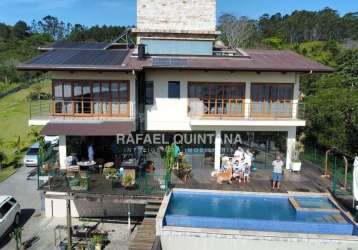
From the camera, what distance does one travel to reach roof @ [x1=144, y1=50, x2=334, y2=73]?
20.3m

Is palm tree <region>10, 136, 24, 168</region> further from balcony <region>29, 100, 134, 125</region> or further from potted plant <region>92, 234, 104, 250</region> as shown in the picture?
potted plant <region>92, 234, 104, 250</region>

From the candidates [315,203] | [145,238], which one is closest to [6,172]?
[145,238]

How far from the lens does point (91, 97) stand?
2055 cm

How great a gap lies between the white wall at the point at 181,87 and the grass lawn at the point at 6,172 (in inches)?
590

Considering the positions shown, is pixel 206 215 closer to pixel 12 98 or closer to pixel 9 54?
pixel 12 98

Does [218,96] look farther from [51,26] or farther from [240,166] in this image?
[51,26]

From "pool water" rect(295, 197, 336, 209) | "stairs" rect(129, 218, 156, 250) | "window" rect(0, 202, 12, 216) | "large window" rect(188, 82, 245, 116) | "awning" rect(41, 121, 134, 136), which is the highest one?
"large window" rect(188, 82, 245, 116)

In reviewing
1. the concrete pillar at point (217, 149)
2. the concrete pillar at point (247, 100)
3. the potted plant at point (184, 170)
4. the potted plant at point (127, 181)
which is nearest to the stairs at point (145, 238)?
the potted plant at point (127, 181)

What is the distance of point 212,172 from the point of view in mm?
20984

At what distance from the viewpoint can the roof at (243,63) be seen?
66.5ft

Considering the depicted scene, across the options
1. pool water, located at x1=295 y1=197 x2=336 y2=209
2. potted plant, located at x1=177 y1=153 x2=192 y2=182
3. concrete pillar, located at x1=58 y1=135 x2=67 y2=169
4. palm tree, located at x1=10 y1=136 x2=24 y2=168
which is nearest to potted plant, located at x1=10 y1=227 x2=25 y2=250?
concrete pillar, located at x1=58 y1=135 x2=67 y2=169

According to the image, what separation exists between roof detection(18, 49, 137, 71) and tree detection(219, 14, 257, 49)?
196ft

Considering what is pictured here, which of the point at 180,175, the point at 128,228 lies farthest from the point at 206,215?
the point at 128,228

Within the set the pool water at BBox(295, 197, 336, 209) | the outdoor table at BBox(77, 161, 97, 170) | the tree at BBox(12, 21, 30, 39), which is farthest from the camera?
the tree at BBox(12, 21, 30, 39)
